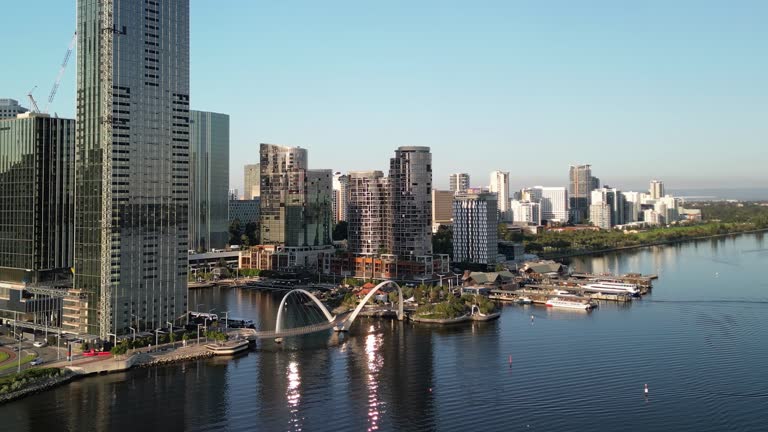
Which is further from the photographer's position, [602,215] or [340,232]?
[602,215]

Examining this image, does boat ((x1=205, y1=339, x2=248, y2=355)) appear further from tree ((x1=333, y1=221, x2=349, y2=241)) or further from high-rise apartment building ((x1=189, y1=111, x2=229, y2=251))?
tree ((x1=333, y1=221, x2=349, y2=241))

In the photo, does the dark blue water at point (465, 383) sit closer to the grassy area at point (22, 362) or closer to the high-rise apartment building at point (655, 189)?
the grassy area at point (22, 362)

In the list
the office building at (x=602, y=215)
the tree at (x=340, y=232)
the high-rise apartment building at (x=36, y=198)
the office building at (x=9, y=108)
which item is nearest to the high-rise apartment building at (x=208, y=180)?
the tree at (x=340, y=232)

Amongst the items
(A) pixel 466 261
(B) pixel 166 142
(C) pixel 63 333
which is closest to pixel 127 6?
(B) pixel 166 142

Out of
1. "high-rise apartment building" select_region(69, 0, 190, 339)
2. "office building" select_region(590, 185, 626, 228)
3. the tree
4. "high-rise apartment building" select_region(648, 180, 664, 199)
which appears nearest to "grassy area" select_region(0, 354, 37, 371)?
"high-rise apartment building" select_region(69, 0, 190, 339)

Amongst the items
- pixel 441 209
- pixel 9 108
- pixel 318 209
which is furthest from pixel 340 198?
pixel 9 108

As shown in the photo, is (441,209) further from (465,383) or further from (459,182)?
(465,383)
